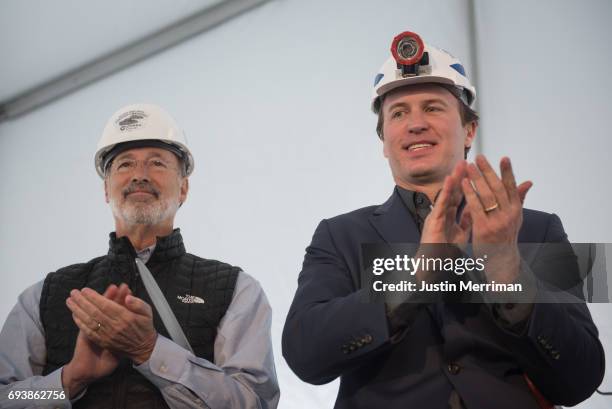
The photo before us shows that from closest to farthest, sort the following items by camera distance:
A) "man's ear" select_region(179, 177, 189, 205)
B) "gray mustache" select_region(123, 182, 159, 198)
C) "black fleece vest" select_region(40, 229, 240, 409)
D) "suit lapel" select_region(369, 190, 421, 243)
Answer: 1. "suit lapel" select_region(369, 190, 421, 243)
2. "black fleece vest" select_region(40, 229, 240, 409)
3. "gray mustache" select_region(123, 182, 159, 198)
4. "man's ear" select_region(179, 177, 189, 205)

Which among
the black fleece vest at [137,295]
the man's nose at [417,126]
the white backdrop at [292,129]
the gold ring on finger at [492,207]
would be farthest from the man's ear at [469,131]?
the black fleece vest at [137,295]

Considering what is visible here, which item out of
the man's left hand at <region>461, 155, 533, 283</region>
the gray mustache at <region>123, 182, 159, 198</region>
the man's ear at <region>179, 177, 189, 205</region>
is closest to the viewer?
the man's left hand at <region>461, 155, 533, 283</region>

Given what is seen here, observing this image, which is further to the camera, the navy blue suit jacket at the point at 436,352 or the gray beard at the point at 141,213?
the gray beard at the point at 141,213

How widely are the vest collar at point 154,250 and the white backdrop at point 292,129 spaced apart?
0.38 m

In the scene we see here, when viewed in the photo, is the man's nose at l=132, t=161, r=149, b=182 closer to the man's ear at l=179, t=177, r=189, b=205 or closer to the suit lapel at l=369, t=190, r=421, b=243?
the man's ear at l=179, t=177, r=189, b=205

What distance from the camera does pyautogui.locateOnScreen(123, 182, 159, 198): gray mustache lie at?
275 cm

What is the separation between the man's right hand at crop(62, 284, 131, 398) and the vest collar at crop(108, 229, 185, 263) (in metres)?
0.41

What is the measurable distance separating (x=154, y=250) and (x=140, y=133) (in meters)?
0.44

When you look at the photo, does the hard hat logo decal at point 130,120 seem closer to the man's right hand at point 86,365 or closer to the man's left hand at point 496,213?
the man's right hand at point 86,365

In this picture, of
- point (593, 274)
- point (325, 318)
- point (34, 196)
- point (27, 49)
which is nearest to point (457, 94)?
point (593, 274)

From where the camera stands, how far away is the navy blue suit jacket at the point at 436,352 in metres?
1.80

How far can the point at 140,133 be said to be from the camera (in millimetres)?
2811

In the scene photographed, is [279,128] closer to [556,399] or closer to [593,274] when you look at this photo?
[593,274]

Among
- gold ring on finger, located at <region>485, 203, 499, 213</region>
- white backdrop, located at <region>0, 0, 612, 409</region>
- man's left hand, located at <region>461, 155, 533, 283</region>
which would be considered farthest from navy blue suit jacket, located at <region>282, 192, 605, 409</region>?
white backdrop, located at <region>0, 0, 612, 409</region>
